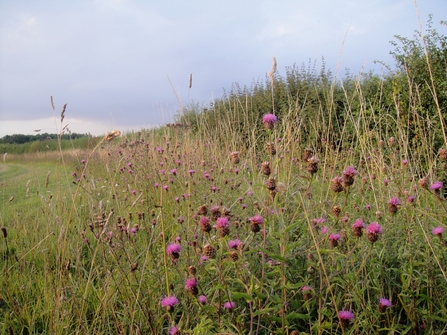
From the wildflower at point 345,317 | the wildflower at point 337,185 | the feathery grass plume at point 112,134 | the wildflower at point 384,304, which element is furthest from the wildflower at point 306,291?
the feathery grass plume at point 112,134

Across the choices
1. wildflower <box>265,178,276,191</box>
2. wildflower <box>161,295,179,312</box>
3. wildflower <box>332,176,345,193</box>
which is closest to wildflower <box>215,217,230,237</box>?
wildflower <box>265,178,276,191</box>

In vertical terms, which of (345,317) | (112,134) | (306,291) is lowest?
(345,317)

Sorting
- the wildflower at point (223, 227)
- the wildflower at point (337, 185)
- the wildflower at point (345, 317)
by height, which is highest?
the wildflower at point (337, 185)

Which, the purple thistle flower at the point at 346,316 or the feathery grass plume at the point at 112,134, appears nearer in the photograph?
the purple thistle flower at the point at 346,316

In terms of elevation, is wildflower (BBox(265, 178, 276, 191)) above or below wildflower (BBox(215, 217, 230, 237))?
above

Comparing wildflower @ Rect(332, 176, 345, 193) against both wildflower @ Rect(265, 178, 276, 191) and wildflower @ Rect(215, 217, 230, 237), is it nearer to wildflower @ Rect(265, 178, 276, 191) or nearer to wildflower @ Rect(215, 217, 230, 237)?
wildflower @ Rect(265, 178, 276, 191)

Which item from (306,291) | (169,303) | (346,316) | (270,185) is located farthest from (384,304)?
(169,303)

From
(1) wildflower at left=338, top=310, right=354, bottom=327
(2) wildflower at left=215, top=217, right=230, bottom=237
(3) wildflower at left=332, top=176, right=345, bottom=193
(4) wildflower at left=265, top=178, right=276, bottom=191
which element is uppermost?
(4) wildflower at left=265, top=178, right=276, bottom=191

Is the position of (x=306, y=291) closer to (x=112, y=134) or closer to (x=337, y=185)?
(x=337, y=185)

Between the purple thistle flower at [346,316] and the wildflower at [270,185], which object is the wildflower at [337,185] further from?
the purple thistle flower at [346,316]

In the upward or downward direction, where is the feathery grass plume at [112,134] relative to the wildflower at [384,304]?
upward

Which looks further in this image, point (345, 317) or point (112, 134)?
point (112, 134)

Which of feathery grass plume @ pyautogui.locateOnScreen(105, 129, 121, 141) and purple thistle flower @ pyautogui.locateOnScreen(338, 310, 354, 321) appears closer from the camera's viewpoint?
purple thistle flower @ pyautogui.locateOnScreen(338, 310, 354, 321)

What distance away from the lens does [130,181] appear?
4938 mm
